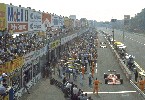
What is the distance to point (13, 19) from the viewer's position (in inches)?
1028

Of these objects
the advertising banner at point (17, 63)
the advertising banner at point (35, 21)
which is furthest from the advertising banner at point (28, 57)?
the advertising banner at point (35, 21)

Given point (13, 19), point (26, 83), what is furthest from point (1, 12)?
point (26, 83)

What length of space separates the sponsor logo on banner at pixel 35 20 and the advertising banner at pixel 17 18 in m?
1.47

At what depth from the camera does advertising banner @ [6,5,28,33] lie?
25.0m

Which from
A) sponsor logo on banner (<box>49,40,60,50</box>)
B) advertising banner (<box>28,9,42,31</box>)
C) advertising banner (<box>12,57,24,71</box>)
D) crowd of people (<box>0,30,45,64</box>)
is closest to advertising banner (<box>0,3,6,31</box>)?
crowd of people (<box>0,30,45,64</box>)

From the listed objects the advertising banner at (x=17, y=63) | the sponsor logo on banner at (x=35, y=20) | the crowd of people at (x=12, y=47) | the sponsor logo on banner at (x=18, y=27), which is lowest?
the advertising banner at (x=17, y=63)

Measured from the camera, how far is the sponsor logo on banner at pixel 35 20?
31758 millimetres

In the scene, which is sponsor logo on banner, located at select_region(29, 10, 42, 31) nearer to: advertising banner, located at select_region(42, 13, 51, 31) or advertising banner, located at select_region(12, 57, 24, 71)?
advertising banner, located at select_region(42, 13, 51, 31)

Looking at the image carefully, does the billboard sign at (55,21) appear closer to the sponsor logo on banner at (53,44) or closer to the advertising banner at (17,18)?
the sponsor logo on banner at (53,44)

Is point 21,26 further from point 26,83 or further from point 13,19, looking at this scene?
point 26,83

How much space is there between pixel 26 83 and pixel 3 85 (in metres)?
7.23

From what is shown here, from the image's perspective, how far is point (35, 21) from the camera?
33.8 meters

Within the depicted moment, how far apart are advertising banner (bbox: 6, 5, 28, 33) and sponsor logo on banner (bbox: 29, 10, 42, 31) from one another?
57.7 inches

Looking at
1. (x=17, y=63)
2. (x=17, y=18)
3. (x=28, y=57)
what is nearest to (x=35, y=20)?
(x=17, y=18)
